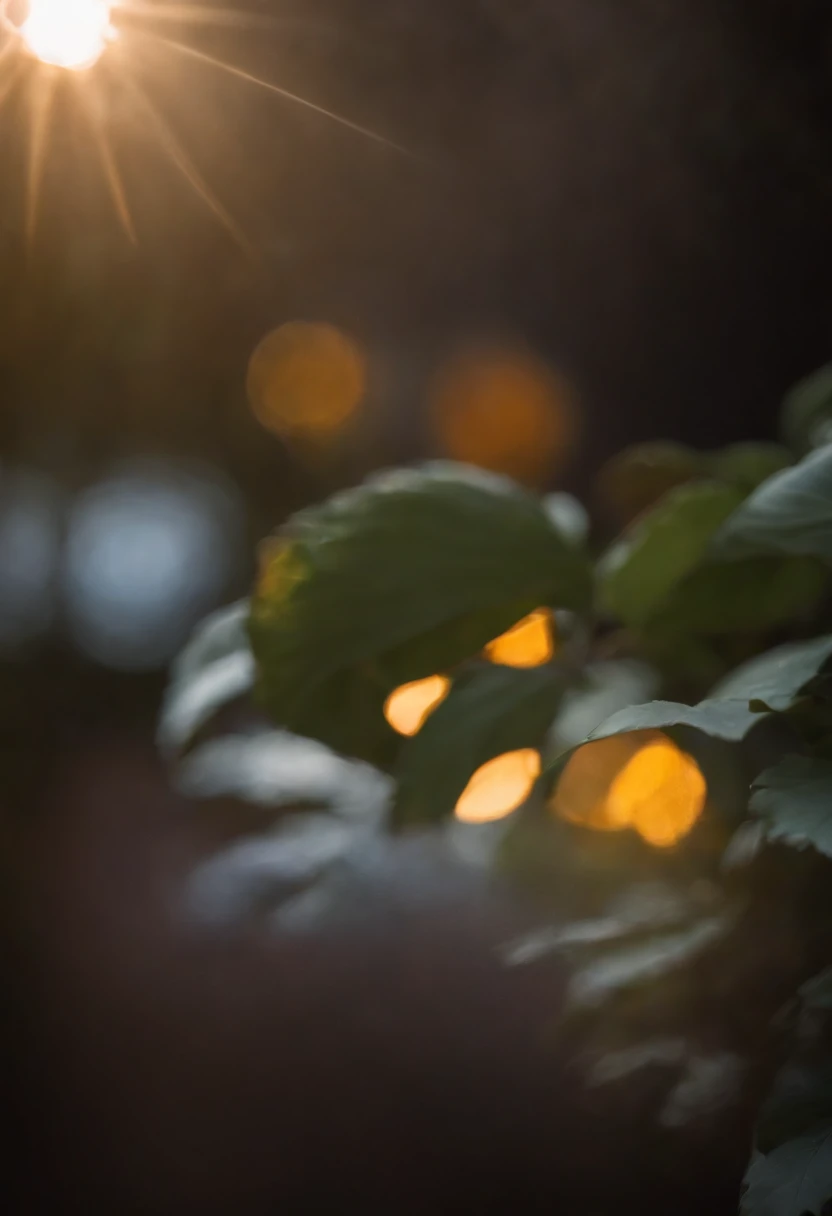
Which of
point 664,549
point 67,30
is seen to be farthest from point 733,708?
point 67,30

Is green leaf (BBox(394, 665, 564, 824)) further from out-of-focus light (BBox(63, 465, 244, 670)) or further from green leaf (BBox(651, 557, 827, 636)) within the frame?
out-of-focus light (BBox(63, 465, 244, 670))

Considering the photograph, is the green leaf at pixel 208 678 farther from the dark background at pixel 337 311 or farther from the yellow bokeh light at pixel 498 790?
the dark background at pixel 337 311

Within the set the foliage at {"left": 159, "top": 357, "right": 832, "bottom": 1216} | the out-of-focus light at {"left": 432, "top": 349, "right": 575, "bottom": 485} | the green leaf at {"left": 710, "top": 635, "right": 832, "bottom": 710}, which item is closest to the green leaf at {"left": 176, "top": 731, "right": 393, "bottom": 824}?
the foliage at {"left": 159, "top": 357, "right": 832, "bottom": 1216}

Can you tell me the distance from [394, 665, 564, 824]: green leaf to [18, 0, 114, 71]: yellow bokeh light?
0.35 meters

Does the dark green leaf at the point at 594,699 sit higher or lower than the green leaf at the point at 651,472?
lower

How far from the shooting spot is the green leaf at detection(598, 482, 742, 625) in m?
0.37

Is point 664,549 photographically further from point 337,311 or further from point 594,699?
point 337,311

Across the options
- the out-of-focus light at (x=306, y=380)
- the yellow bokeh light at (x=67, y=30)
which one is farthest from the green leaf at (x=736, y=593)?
the out-of-focus light at (x=306, y=380)

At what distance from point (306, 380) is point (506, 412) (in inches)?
11.0

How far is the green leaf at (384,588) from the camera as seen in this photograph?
35cm

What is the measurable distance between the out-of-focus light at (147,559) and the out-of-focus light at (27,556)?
26mm

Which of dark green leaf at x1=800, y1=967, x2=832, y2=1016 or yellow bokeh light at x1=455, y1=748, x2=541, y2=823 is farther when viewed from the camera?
yellow bokeh light at x1=455, y1=748, x2=541, y2=823

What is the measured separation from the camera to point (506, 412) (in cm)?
122

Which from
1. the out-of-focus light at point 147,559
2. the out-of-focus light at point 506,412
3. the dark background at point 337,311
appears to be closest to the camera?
the dark background at point 337,311
